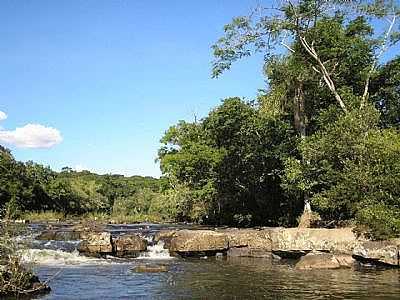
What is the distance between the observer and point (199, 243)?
2605cm

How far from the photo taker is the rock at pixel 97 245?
26156 mm

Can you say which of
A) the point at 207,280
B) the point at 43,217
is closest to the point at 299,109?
the point at 207,280

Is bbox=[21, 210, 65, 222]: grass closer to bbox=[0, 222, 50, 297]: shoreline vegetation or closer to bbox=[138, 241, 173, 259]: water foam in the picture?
bbox=[138, 241, 173, 259]: water foam

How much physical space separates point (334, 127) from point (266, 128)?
8216mm

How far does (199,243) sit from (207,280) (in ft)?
25.4

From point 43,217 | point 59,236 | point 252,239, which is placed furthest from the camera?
point 43,217

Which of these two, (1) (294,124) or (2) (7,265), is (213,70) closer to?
(1) (294,124)

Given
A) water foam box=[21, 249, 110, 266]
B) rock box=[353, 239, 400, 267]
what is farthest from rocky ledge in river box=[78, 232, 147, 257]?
rock box=[353, 239, 400, 267]

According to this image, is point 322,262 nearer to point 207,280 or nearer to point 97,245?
point 207,280

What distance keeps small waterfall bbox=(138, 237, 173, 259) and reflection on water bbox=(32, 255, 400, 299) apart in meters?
3.68

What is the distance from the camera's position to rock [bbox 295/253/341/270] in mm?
21109

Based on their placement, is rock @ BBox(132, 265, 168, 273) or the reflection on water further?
rock @ BBox(132, 265, 168, 273)

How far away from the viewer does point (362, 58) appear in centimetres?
3488

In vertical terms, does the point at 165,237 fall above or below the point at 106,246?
above
